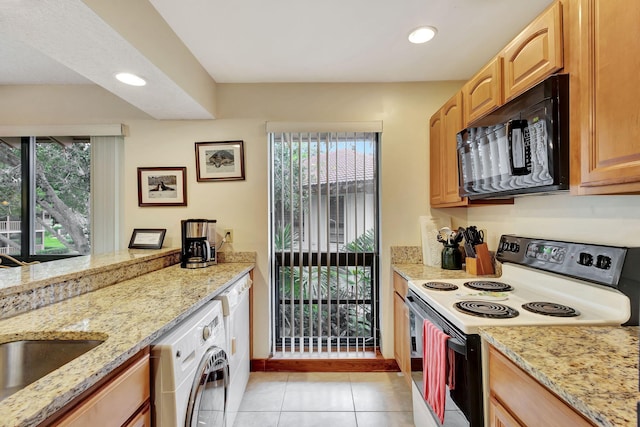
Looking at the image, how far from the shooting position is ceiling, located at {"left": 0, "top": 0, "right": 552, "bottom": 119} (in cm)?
127

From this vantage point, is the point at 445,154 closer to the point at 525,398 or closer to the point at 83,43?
the point at 525,398

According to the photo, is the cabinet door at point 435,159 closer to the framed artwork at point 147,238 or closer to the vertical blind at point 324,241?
the vertical blind at point 324,241

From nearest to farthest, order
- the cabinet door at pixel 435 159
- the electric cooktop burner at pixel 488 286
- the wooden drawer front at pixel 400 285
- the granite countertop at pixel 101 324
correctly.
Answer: the granite countertop at pixel 101 324 < the electric cooktop burner at pixel 488 286 < the wooden drawer front at pixel 400 285 < the cabinet door at pixel 435 159

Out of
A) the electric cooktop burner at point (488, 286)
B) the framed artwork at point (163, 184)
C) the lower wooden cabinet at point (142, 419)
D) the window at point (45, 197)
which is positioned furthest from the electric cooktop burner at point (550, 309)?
the window at point (45, 197)

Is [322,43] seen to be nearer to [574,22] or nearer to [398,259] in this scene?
Result: [574,22]

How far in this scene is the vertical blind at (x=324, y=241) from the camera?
246 centimetres

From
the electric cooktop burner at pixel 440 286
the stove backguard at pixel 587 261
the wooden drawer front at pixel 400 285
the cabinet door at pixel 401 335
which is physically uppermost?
the stove backguard at pixel 587 261

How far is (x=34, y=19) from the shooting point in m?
1.15

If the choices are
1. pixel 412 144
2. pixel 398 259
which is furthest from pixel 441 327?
pixel 412 144

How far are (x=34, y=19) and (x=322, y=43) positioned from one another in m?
1.39

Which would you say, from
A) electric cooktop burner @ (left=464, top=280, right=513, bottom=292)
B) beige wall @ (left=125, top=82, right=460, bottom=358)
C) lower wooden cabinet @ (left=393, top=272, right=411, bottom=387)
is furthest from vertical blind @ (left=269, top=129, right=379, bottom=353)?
electric cooktop burner @ (left=464, top=280, right=513, bottom=292)

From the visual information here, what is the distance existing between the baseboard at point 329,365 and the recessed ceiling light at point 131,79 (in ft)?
7.17

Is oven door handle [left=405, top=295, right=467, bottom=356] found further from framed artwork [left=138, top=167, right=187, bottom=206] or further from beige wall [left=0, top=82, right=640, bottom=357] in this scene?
framed artwork [left=138, top=167, right=187, bottom=206]

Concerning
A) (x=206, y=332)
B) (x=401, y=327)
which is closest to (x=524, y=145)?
(x=401, y=327)
